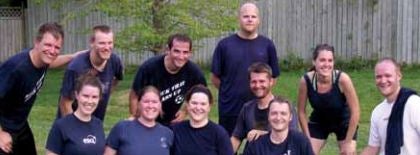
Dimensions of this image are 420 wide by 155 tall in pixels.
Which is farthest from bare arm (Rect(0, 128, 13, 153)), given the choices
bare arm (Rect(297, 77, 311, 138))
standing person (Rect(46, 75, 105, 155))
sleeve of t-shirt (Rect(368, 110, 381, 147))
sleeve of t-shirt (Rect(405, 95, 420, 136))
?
sleeve of t-shirt (Rect(405, 95, 420, 136))

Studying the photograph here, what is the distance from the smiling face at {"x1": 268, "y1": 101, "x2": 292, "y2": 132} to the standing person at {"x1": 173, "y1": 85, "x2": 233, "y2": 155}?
0.45 meters

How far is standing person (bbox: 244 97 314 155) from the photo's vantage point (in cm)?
653

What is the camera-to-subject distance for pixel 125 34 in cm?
1711

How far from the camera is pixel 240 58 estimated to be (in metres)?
8.02

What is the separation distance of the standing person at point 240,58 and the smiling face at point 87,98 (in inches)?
72.8

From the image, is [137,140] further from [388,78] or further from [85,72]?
[388,78]

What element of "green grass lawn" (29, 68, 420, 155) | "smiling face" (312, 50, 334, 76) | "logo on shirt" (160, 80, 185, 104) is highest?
"smiling face" (312, 50, 334, 76)

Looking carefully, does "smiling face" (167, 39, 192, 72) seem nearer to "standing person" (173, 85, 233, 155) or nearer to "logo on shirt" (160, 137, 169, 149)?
"standing person" (173, 85, 233, 155)

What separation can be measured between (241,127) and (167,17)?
32.3 feet

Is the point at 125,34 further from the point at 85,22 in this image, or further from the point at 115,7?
the point at 85,22

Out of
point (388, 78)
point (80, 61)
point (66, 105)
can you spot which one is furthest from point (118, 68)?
point (388, 78)

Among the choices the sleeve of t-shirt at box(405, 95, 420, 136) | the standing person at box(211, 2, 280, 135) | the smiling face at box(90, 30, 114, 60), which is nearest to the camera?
the sleeve of t-shirt at box(405, 95, 420, 136)

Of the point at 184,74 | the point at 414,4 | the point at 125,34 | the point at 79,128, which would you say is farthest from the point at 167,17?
the point at 79,128

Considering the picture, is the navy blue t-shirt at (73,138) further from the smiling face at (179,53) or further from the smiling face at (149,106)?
the smiling face at (179,53)
